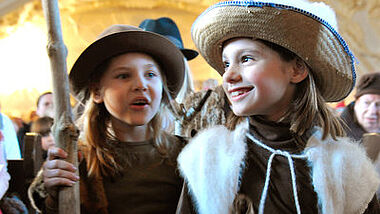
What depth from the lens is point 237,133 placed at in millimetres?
1017

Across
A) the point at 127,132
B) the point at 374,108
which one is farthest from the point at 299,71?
the point at 374,108

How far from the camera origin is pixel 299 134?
981 millimetres

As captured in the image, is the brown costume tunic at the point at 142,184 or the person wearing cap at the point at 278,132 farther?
the brown costume tunic at the point at 142,184

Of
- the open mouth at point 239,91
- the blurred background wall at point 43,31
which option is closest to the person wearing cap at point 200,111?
the open mouth at point 239,91

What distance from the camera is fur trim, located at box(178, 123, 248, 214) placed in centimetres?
92

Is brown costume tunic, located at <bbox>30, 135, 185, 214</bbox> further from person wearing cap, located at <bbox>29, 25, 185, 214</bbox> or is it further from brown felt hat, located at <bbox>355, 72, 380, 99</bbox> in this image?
brown felt hat, located at <bbox>355, 72, 380, 99</bbox>

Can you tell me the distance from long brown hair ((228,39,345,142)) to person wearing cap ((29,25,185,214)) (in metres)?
0.42

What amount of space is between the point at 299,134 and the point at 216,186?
286 mm

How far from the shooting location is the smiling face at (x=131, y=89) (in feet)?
3.66

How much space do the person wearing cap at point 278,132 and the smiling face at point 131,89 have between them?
0.23 meters

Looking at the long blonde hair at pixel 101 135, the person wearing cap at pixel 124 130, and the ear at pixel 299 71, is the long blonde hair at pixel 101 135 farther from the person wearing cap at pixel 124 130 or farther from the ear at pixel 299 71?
the ear at pixel 299 71

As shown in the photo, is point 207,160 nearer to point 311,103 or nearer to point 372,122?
point 311,103

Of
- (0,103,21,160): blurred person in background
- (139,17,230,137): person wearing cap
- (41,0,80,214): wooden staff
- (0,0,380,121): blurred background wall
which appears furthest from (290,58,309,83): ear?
(0,0,380,121): blurred background wall

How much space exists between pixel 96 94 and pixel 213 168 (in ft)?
1.75
